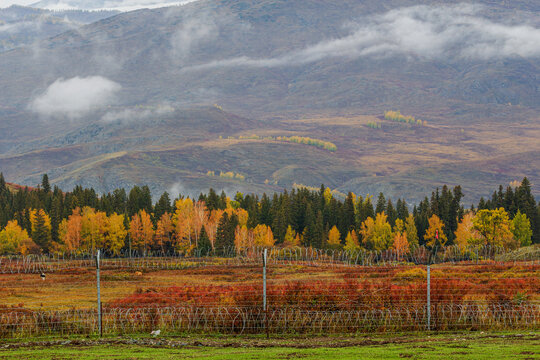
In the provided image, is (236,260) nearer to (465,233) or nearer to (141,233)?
(141,233)

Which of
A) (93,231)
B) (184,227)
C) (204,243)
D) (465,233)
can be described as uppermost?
(184,227)

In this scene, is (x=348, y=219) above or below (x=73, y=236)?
above

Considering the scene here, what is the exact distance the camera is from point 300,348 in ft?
93.5

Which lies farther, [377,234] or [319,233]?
[319,233]

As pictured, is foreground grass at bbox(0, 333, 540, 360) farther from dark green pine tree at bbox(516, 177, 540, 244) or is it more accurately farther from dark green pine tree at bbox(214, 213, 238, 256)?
dark green pine tree at bbox(516, 177, 540, 244)

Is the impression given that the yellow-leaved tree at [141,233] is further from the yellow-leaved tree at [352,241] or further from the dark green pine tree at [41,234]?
the yellow-leaved tree at [352,241]

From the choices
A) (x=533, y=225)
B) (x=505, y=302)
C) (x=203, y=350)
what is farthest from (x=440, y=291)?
(x=533, y=225)

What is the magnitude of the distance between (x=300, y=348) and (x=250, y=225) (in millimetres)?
127806

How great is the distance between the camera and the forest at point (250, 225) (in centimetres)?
13425

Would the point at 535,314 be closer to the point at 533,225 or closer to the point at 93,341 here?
the point at 93,341

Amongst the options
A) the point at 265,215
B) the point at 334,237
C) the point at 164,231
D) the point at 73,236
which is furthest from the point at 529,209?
the point at 73,236

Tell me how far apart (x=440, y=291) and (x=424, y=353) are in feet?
48.4

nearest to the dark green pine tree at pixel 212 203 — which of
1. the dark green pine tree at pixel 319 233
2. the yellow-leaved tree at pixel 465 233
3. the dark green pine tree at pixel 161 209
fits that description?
Answer: the dark green pine tree at pixel 161 209

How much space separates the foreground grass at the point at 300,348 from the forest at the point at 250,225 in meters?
89.3
